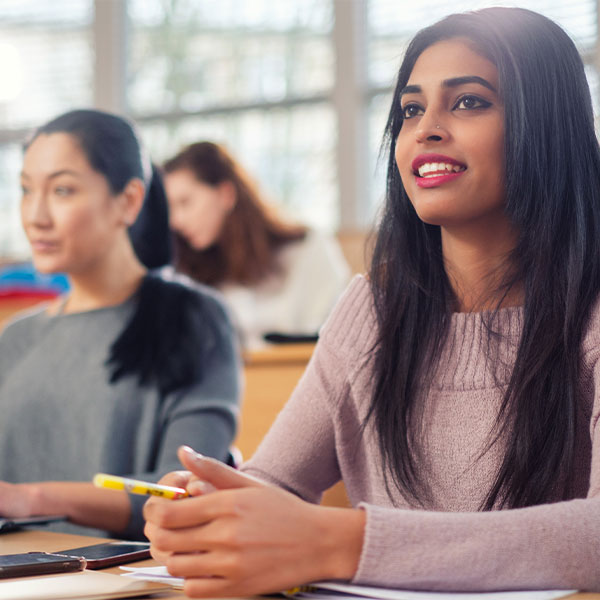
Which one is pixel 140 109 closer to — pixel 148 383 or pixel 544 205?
pixel 148 383

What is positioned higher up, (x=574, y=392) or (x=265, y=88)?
(x=265, y=88)

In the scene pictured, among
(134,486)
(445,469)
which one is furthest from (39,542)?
(445,469)

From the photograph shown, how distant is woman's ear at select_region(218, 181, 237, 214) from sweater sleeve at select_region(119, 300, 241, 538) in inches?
79.1

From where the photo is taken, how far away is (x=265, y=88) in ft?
17.0

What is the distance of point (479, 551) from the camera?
0.79 metres

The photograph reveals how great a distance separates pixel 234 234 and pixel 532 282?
8.74ft

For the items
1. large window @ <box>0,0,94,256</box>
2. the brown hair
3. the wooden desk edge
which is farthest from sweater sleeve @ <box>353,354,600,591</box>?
large window @ <box>0,0,94,256</box>

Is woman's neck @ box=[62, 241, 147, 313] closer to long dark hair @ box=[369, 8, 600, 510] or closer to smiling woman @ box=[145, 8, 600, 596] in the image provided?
smiling woman @ box=[145, 8, 600, 596]

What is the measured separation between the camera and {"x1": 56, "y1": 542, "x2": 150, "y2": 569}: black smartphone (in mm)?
940

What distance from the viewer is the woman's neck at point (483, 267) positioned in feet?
3.88

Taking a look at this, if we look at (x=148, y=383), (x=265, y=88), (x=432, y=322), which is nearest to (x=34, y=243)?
(x=148, y=383)

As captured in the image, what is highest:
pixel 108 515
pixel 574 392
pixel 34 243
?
pixel 34 243

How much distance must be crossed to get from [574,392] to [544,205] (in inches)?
9.2

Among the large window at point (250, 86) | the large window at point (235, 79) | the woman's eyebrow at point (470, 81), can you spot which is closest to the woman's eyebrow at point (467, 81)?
the woman's eyebrow at point (470, 81)
